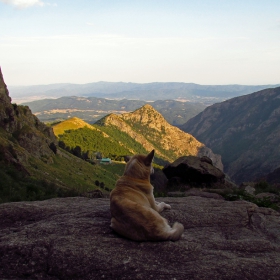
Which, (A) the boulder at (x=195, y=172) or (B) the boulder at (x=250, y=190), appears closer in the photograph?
(B) the boulder at (x=250, y=190)

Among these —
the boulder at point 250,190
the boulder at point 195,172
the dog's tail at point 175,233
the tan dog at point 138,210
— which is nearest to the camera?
the tan dog at point 138,210

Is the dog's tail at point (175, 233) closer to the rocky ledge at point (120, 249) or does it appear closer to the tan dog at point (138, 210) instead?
the tan dog at point (138, 210)

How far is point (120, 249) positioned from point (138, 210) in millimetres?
925

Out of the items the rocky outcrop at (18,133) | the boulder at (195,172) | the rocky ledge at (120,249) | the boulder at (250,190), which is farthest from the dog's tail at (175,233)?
the rocky outcrop at (18,133)

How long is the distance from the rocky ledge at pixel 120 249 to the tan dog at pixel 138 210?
9.1 inches

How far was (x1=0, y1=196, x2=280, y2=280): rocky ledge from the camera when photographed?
559 centimetres

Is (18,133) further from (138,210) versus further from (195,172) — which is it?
(138,210)

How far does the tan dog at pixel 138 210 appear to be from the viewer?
6.60 meters

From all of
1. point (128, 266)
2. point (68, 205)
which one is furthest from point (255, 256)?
point (68, 205)

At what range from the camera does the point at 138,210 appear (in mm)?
6660

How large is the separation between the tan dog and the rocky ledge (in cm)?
23

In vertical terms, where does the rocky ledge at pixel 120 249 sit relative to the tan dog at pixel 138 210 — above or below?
below

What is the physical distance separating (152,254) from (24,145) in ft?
178

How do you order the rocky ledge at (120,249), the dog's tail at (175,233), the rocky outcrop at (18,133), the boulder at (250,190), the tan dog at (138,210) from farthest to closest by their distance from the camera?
the rocky outcrop at (18,133), the boulder at (250,190), the dog's tail at (175,233), the tan dog at (138,210), the rocky ledge at (120,249)
